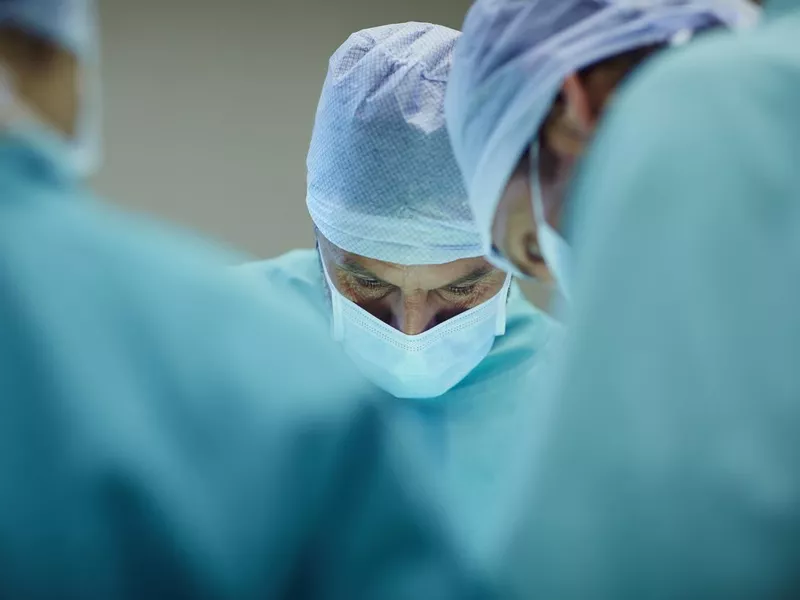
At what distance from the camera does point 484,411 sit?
1464 mm

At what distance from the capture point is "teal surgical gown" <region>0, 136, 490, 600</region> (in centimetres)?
56

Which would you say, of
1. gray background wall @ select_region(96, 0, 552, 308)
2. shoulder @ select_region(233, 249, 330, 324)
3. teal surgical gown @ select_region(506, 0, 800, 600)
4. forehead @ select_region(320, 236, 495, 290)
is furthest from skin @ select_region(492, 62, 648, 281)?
gray background wall @ select_region(96, 0, 552, 308)

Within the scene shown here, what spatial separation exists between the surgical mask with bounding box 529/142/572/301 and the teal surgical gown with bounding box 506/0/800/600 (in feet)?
1.02

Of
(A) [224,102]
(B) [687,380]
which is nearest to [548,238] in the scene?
(B) [687,380]

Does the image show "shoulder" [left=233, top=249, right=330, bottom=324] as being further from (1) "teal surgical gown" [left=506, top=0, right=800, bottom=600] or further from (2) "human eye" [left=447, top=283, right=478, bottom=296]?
(1) "teal surgical gown" [left=506, top=0, right=800, bottom=600]

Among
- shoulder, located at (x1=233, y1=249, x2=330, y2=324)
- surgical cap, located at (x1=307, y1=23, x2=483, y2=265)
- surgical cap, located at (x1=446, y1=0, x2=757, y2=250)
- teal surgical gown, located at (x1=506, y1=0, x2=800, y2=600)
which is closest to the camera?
teal surgical gown, located at (x1=506, y1=0, x2=800, y2=600)

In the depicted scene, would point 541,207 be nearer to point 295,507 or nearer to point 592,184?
point 592,184

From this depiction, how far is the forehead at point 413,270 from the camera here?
137 cm

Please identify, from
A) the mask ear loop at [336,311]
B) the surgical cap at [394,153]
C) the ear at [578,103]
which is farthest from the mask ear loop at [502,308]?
the ear at [578,103]

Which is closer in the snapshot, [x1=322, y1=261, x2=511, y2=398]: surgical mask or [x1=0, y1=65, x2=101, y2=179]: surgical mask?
[x1=0, y1=65, x2=101, y2=179]: surgical mask

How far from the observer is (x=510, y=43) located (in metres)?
0.95

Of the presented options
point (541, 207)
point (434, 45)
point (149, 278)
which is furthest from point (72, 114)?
point (434, 45)

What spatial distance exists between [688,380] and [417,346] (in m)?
0.82

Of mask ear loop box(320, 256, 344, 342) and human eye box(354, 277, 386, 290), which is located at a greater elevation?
human eye box(354, 277, 386, 290)
